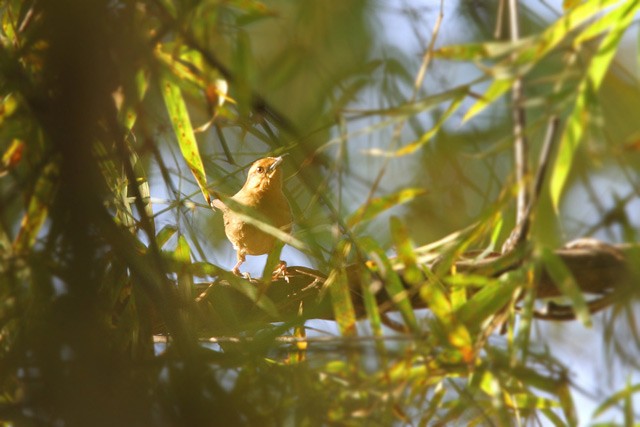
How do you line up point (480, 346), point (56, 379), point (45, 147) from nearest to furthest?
point (56, 379) → point (45, 147) → point (480, 346)

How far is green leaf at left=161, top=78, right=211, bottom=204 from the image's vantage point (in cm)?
126

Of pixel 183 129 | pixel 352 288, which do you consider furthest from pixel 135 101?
pixel 352 288

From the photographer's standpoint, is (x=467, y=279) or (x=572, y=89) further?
(x=467, y=279)

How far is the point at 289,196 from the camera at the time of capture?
5.30ft

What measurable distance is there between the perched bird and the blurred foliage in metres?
0.13

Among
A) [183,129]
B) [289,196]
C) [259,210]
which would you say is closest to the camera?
[183,129]

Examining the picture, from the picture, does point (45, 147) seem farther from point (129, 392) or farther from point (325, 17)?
point (325, 17)

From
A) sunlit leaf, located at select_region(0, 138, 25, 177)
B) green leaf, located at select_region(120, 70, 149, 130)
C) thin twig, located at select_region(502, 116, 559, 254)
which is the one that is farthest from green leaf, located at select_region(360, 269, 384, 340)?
sunlit leaf, located at select_region(0, 138, 25, 177)

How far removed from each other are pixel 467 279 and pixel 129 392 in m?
0.66

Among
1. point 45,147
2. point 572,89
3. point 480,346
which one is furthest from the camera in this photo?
point 480,346

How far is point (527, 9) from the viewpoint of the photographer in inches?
55.9

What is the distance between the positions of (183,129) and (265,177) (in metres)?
0.70

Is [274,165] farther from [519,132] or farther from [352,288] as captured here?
[519,132]

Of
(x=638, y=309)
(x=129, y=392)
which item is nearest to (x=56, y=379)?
(x=129, y=392)
